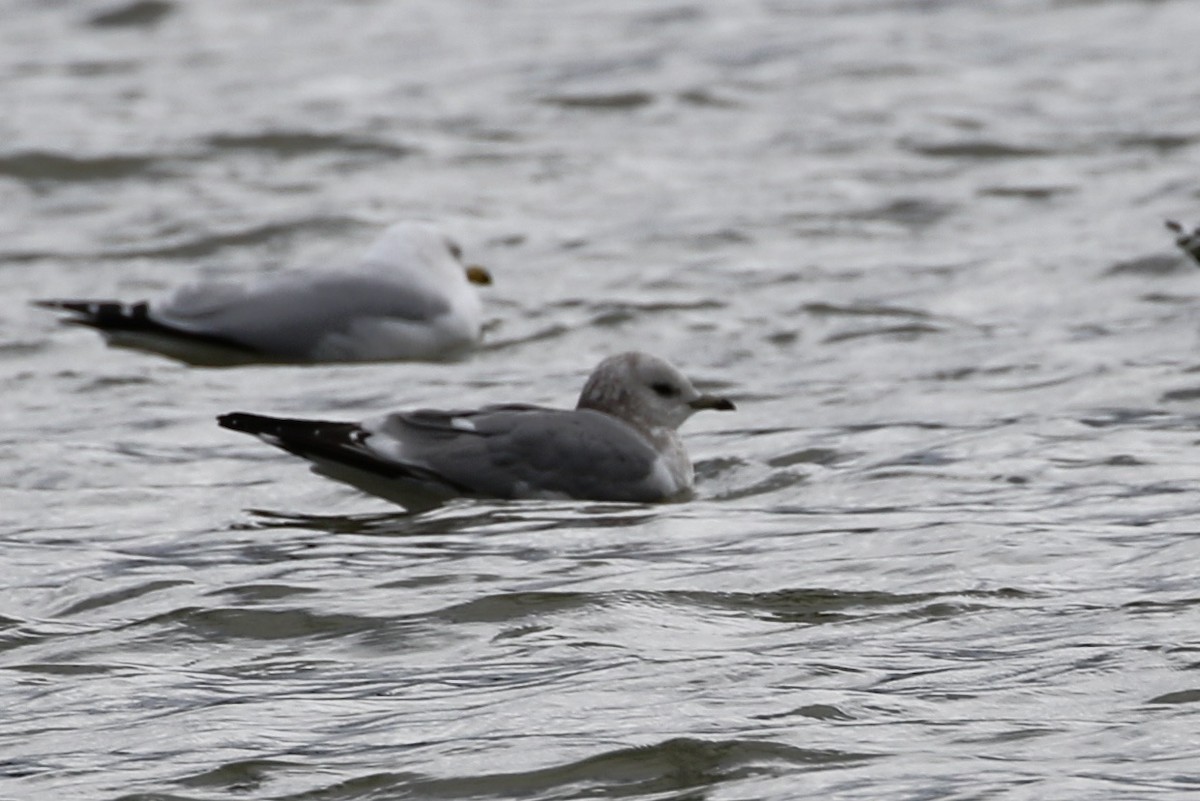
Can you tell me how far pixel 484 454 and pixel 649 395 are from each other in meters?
0.70

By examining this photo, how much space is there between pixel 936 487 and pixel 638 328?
3.21 metres

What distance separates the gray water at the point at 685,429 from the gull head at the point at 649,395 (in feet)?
0.83

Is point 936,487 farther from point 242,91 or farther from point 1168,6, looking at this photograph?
point 1168,6

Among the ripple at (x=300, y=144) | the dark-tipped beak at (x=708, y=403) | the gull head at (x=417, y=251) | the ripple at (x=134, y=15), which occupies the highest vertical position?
the ripple at (x=134, y=15)

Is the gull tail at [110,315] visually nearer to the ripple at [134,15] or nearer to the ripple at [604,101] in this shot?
the ripple at [604,101]

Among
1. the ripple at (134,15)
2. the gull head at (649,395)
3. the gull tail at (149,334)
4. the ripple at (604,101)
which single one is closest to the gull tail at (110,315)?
the gull tail at (149,334)

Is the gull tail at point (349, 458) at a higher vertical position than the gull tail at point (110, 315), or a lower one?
lower

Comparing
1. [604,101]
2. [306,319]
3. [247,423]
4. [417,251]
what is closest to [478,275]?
[417,251]

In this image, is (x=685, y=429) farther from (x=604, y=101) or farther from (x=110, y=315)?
(x=604, y=101)

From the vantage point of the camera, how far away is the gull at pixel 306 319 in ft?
32.7

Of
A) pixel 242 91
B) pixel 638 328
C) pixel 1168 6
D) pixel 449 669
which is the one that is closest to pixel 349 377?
pixel 638 328

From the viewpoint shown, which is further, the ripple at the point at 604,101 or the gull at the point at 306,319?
the ripple at the point at 604,101

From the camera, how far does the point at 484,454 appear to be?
7.48 m

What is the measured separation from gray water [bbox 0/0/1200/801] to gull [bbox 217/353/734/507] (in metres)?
0.08
